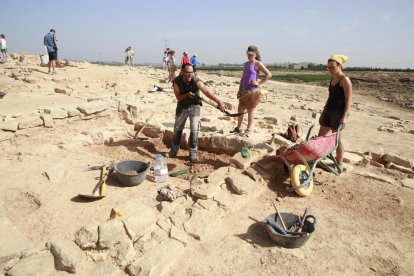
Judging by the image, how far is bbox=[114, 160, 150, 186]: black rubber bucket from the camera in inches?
167

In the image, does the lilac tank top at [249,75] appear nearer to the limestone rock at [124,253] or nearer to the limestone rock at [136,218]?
the limestone rock at [136,218]

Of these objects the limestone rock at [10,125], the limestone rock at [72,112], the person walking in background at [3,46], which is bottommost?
the limestone rock at [10,125]

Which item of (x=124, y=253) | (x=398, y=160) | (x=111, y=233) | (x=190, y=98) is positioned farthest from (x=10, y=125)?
(x=398, y=160)

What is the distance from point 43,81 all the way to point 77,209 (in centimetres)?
940

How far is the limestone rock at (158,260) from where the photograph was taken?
2.73m

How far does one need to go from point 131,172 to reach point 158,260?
2.05 m

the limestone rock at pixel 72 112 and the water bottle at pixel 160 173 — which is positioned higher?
the limestone rock at pixel 72 112

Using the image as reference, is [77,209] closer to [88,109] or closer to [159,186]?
[159,186]

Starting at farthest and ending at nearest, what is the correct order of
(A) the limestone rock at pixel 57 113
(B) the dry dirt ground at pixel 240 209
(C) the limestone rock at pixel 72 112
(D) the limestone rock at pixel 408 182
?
(C) the limestone rock at pixel 72 112
(A) the limestone rock at pixel 57 113
(D) the limestone rock at pixel 408 182
(B) the dry dirt ground at pixel 240 209

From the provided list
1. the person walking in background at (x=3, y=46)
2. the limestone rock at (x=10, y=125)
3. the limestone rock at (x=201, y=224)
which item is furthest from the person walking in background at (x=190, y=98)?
the person walking in background at (x=3, y=46)

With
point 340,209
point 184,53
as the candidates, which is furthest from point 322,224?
point 184,53

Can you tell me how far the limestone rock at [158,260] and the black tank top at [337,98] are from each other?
3.28 metres

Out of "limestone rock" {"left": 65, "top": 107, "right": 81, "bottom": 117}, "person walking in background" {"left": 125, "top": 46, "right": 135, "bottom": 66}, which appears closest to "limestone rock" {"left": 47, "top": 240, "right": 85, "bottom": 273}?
"limestone rock" {"left": 65, "top": 107, "right": 81, "bottom": 117}

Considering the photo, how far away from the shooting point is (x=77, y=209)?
3695 mm
